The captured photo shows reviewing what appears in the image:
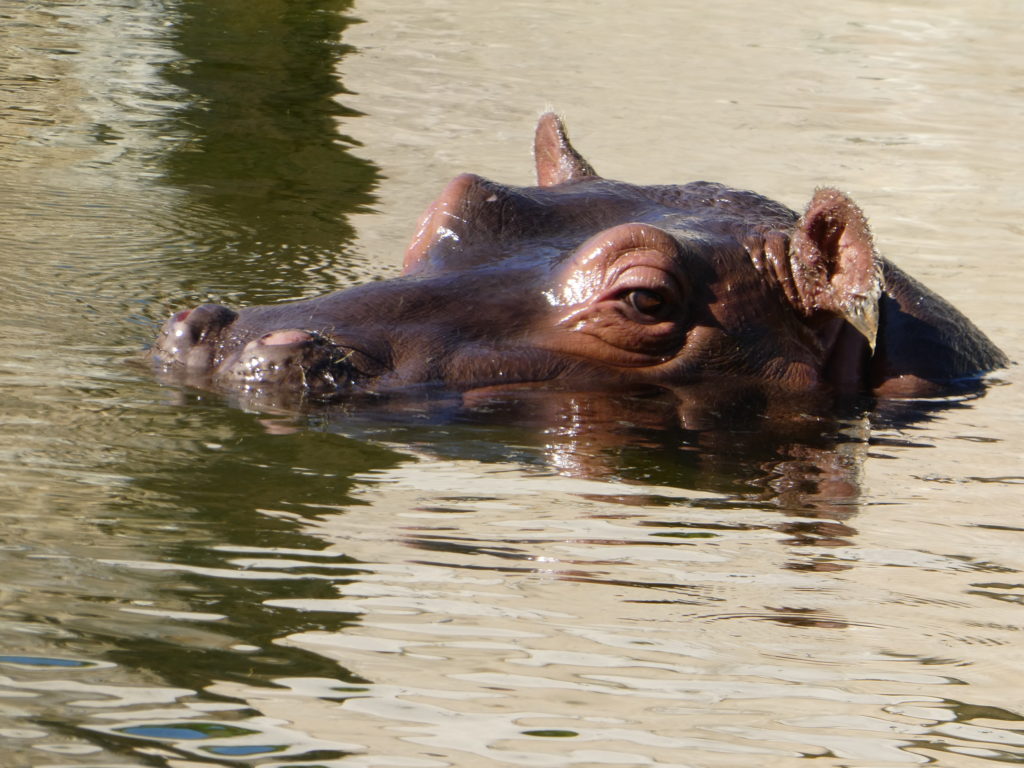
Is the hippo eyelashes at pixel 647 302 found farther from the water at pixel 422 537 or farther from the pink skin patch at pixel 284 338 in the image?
the pink skin patch at pixel 284 338

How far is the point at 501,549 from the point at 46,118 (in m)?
6.16

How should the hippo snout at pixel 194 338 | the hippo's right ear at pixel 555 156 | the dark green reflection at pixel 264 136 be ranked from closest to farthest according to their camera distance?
the hippo snout at pixel 194 338 < the hippo's right ear at pixel 555 156 < the dark green reflection at pixel 264 136

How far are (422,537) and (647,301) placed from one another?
163cm

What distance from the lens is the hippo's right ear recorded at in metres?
6.00

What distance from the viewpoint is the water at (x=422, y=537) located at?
2.65 meters

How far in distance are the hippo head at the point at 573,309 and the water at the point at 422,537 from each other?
0.59 feet

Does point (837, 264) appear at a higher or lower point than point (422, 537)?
higher

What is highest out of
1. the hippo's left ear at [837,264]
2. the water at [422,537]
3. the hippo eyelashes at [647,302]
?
the hippo's left ear at [837,264]

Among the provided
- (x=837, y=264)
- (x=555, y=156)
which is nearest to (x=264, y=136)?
(x=555, y=156)

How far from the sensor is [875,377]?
217 inches

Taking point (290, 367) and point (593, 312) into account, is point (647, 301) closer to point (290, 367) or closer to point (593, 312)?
point (593, 312)

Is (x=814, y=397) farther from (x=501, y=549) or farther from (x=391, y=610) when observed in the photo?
(x=391, y=610)

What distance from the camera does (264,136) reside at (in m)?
9.01

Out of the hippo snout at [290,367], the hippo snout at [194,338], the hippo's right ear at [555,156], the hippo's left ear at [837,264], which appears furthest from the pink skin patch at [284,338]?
the hippo's right ear at [555,156]
